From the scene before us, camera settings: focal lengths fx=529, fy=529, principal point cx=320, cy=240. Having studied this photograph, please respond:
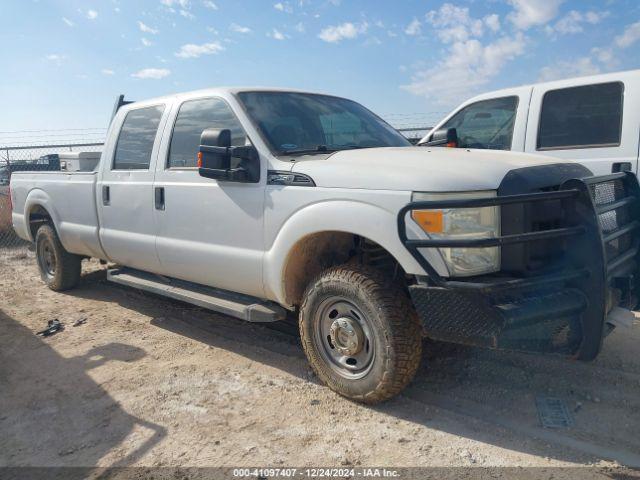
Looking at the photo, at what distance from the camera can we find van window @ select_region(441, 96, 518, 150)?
5742 millimetres

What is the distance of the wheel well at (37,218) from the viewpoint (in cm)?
634

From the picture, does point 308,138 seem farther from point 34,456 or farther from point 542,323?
point 34,456

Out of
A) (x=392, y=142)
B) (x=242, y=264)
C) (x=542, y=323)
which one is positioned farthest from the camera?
(x=392, y=142)

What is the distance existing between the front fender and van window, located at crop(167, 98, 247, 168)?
36.4 inches

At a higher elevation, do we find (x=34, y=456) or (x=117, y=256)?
(x=117, y=256)

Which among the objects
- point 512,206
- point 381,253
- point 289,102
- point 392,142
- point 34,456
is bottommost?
point 34,456

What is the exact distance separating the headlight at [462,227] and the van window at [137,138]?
2.82 metres

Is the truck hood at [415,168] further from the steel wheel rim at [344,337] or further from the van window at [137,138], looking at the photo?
the van window at [137,138]

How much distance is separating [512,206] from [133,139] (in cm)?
360

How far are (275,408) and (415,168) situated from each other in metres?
1.71

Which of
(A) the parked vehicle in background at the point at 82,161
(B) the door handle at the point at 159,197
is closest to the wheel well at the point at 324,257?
(B) the door handle at the point at 159,197

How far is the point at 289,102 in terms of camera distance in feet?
13.8

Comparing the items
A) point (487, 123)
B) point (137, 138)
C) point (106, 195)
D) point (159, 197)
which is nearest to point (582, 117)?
point (487, 123)

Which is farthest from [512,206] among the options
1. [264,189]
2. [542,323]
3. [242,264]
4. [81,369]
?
[81,369]
